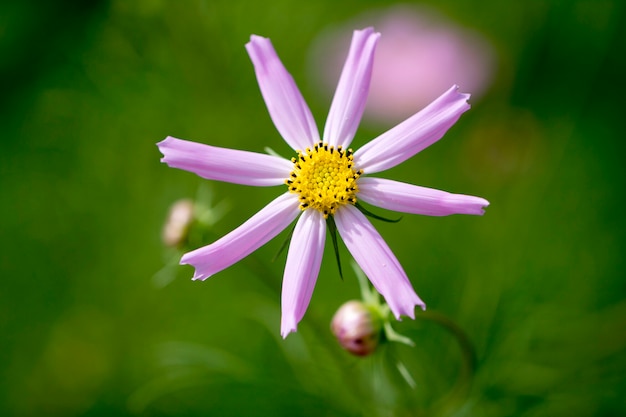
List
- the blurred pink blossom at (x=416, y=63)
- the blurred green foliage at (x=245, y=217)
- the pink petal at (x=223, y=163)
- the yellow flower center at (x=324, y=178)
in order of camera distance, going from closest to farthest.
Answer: the pink petal at (x=223, y=163) → the yellow flower center at (x=324, y=178) → the blurred green foliage at (x=245, y=217) → the blurred pink blossom at (x=416, y=63)

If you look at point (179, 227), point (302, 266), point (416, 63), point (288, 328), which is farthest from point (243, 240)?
Answer: point (416, 63)

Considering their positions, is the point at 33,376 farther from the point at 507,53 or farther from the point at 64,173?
the point at 507,53

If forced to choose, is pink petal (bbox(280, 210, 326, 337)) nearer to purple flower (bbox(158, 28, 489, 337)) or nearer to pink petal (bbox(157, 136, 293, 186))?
purple flower (bbox(158, 28, 489, 337))

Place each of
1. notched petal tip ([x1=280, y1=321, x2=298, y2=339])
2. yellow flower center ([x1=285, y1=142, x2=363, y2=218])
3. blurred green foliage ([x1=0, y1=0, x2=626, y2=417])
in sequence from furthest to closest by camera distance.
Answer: blurred green foliage ([x1=0, y1=0, x2=626, y2=417]) → yellow flower center ([x1=285, y1=142, x2=363, y2=218]) → notched petal tip ([x1=280, y1=321, x2=298, y2=339])

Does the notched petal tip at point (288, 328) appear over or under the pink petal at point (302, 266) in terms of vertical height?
under

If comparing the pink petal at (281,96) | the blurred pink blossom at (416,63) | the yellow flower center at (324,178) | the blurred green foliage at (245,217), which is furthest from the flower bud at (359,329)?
the blurred pink blossom at (416,63)

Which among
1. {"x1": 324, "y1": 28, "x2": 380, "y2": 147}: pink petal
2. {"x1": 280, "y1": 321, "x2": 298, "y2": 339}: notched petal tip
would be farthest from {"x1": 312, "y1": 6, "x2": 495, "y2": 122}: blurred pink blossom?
{"x1": 280, "y1": 321, "x2": 298, "y2": 339}: notched petal tip

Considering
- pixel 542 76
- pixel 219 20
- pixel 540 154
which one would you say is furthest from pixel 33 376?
pixel 542 76

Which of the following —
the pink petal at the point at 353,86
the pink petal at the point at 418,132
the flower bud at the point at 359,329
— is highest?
the pink petal at the point at 353,86

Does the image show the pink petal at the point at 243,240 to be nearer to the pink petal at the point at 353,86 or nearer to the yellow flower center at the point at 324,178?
the yellow flower center at the point at 324,178
